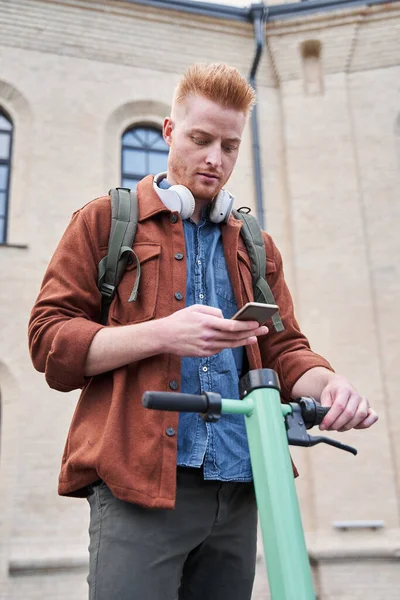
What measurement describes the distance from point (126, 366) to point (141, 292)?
22 centimetres

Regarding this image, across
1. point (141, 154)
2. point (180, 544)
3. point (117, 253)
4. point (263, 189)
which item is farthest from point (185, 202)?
point (141, 154)

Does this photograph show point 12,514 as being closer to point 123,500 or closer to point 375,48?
point 123,500

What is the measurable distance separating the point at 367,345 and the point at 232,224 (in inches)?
281

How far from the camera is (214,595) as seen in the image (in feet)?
5.44

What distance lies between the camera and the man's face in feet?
5.94

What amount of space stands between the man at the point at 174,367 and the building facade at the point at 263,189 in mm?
6331

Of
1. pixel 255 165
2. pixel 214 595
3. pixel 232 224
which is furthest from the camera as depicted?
pixel 255 165

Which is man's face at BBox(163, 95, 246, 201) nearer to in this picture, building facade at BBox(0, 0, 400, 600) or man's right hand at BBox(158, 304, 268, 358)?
man's right hand at BBox(158, 304, 268, 358)

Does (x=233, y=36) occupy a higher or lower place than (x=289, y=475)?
higher

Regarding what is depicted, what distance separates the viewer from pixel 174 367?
1.62 metres

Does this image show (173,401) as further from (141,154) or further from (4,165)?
(141,154)

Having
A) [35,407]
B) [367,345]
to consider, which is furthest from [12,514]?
[367,345]

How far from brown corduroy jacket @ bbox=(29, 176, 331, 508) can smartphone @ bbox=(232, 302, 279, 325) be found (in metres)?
0.37

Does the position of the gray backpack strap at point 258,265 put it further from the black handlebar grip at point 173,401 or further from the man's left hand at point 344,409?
the black handlebar grip at point 173,401
